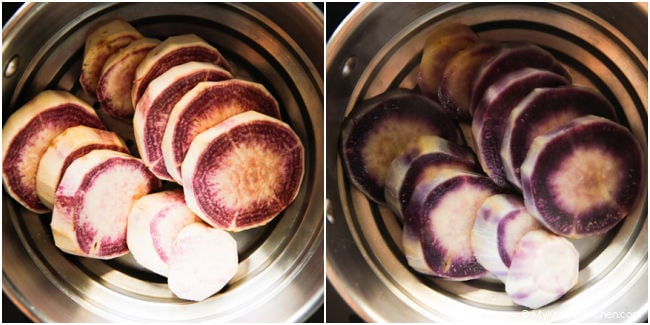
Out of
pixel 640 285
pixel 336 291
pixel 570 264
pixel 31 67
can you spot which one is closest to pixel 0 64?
pixel 31 67

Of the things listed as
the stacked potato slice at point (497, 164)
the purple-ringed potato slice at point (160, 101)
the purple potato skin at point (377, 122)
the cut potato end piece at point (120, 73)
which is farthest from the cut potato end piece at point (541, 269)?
the cut potato end piece at point (120, 73)

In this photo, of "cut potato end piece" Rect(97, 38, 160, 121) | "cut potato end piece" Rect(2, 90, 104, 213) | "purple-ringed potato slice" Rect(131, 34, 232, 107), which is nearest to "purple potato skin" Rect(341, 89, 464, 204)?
"purple-ringed potato slice" Rect(131, 34, 232, 107)

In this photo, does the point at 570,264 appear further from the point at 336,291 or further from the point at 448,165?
the point at 336,291

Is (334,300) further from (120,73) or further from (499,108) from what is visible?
(120,73)

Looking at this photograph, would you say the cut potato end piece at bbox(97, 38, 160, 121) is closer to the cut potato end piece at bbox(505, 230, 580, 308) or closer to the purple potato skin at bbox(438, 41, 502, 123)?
the purple potato skin at bbox(438, 41, 502, 123)

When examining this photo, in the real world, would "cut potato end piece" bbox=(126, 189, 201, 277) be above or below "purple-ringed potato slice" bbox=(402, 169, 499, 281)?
below
